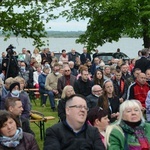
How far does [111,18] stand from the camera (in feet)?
113

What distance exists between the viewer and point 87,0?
3475cm

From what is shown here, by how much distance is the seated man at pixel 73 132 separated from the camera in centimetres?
561

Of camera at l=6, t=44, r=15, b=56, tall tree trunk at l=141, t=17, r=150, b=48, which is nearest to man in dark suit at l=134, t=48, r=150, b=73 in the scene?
camera at l=6, t=44, r=15, b=56

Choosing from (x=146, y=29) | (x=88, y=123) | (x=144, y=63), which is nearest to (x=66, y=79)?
(x=144, y=63)

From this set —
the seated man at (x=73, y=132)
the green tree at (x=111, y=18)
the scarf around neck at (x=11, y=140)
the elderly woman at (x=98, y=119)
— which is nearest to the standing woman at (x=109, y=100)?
the elderly woman at (x=98, y=119)

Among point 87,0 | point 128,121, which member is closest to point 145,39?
point 87,0

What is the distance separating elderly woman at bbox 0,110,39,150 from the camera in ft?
19.9

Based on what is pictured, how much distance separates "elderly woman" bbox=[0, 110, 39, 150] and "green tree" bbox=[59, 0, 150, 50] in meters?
25.9

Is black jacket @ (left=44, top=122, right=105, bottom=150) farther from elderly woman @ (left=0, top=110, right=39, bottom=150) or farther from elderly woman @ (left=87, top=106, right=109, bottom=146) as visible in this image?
elderly woman @ (left=87, top=106, right=109, bottom=146)

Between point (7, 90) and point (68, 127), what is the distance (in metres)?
6.10

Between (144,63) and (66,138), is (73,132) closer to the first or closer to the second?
(66,138)

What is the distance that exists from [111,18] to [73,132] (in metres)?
29.2

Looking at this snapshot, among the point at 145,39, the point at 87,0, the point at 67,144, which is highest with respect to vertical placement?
the point at 87,0

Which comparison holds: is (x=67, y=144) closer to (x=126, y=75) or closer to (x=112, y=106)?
(x=112, y=106)
